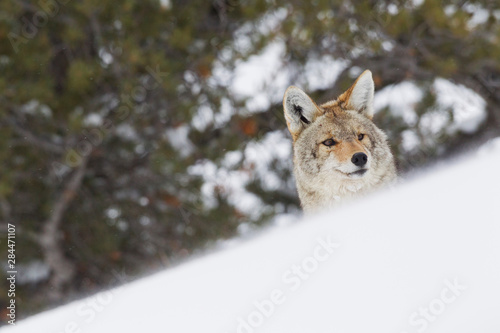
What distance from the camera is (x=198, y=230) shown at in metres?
6.99

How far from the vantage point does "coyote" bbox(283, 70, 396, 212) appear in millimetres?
1762

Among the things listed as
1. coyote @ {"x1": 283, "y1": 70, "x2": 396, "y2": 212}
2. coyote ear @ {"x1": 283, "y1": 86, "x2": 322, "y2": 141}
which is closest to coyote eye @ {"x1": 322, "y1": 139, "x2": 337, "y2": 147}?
coyote @ {"x1": 283, "y1": 70, "x2": 396, "y2": 212}

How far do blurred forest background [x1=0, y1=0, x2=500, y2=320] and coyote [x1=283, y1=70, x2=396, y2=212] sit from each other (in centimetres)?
233

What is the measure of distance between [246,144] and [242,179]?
0.51 metres

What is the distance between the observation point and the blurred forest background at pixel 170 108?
519cm

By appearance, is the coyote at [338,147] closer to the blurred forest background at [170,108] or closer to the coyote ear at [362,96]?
the coyote ear at [362,96]

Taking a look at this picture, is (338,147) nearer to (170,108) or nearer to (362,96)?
(362,96)

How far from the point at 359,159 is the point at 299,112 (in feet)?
0.93

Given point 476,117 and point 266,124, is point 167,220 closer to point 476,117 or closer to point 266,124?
point 266,124

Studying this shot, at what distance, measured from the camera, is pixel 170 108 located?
235 inches

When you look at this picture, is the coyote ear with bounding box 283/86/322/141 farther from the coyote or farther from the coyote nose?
the coyote nose

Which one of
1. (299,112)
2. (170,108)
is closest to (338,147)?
(299,112)

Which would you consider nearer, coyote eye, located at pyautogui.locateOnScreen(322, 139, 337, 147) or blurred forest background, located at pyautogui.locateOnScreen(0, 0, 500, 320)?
coyote eye, located at pyautogui.locateOnScreen(322, 139, 337, 147)

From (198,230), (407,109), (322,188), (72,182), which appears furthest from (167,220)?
(322,188)
